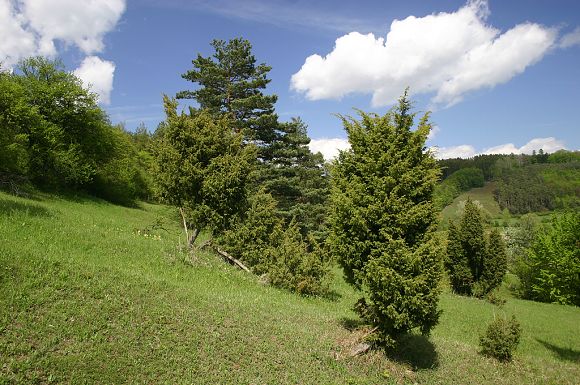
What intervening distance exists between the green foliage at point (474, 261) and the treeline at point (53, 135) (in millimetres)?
28395

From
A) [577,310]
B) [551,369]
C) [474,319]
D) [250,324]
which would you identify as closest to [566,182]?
[577,310]

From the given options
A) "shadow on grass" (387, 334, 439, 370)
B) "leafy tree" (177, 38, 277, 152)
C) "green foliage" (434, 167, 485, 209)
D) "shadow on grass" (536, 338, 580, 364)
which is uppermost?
"green foliage" (434, 167, 485, 209)

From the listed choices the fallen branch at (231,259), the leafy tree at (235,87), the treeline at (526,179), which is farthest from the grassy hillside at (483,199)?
the fallen branch at (231,259)

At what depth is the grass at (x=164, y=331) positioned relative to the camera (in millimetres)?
7770

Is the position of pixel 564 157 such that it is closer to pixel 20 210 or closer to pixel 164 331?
pixel 20 210

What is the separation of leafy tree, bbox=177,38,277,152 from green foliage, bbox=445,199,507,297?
2057 cm

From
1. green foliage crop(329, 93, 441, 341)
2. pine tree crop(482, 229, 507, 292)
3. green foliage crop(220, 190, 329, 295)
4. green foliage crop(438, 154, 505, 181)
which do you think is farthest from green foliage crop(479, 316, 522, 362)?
green foliage crop(438, 154, 505, 181)

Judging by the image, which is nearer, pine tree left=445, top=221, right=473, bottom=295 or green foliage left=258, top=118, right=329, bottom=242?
green foliage left=258, top=118, right=329, bottom=242

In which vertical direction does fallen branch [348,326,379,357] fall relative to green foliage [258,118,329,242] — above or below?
below

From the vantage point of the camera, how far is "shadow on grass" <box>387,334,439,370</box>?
443 inches

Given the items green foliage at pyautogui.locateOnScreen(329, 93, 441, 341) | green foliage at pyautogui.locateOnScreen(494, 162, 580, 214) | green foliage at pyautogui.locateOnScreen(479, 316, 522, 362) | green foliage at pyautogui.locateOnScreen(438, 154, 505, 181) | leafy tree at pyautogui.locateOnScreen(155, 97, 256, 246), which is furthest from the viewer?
green foliage at pyautogui.locateOnScreen(438, 154, 505, 181)

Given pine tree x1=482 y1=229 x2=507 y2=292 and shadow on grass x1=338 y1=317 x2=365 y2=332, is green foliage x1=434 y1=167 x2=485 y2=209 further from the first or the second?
shadow on grass x1=338 y1=317 x2=365 y2=332

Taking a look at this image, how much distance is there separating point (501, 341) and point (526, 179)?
150 metres

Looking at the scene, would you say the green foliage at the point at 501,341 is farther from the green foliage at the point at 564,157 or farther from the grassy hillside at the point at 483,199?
the green foliage at the point at 564,157
